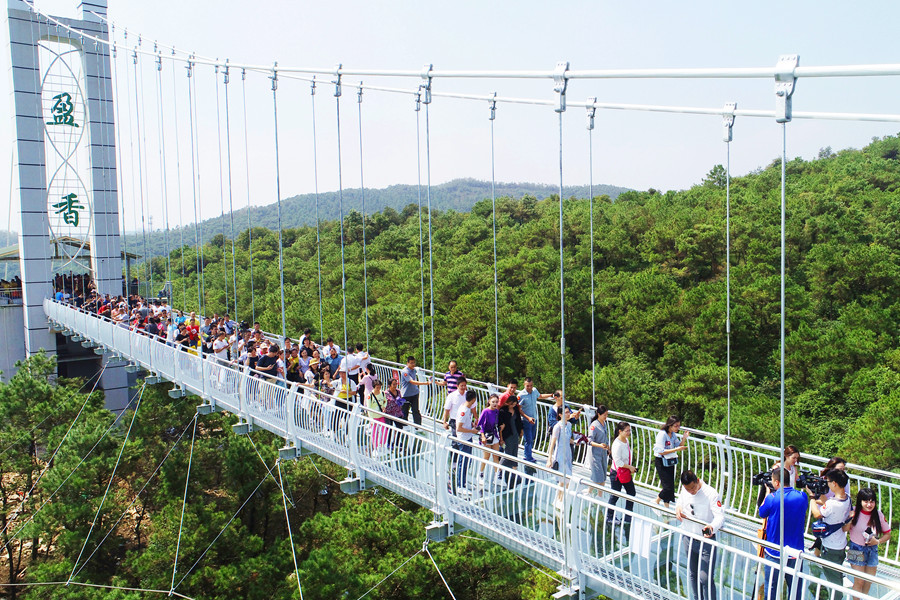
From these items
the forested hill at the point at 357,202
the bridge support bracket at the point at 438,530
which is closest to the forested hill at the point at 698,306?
the bridge support bracket at the point at 438,530

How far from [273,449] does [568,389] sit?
325 inches

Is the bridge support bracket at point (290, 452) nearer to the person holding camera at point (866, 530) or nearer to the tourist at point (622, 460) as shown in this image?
the tourist at point (622, 460)

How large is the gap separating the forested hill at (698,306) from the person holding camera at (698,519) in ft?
33.7

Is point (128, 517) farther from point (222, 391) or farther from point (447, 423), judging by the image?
point (447, 423)

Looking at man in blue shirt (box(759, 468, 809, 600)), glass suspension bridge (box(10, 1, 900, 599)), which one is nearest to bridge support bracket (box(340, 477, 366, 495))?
glass suspension bridge (box(10, 1, 900, 599))

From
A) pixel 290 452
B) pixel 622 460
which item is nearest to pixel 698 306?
pixel 290 452

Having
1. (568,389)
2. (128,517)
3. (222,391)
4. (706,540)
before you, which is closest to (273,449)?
(128,517)

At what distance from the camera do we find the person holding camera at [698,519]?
4738mm

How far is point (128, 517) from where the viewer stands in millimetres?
20781

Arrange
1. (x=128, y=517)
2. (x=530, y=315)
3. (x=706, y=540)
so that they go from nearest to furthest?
(x=706, y=540) < (x=128, y=517) < (x=530, y=315)

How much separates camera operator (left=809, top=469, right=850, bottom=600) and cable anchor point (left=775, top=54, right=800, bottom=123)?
248 cm

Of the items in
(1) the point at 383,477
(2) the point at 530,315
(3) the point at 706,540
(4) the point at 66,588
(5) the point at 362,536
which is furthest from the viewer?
(2) the point at 530,315

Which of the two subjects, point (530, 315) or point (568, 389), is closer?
point (568, 389)

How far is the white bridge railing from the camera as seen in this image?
491cm
